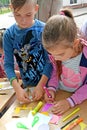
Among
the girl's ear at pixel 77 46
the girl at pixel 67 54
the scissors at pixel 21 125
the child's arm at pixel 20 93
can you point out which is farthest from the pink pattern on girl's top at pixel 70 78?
the scissors at pixel 21 125

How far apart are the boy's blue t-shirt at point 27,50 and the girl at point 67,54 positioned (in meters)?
0.13

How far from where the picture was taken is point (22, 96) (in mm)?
1197

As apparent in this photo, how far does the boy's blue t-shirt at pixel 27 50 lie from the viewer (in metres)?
1.31

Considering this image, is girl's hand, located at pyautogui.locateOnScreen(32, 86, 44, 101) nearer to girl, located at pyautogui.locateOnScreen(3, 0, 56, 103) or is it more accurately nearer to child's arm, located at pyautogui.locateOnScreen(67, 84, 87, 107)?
girl, located at pyautogui.locateOnScreen(3, 0, 56, 103)

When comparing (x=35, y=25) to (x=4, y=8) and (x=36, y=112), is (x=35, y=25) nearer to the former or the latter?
(x=36, y=112)

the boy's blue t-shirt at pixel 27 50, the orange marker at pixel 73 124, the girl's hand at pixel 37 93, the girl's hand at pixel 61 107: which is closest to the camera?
the orange marker at pixel 73 124

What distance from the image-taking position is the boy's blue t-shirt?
4.31ft

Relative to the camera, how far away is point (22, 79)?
1.43 meters

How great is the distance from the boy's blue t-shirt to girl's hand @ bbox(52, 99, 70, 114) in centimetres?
20

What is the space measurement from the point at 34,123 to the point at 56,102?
0.18m

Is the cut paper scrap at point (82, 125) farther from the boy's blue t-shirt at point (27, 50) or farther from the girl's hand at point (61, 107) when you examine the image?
the boy's blue t-shirt at point (27, 50)

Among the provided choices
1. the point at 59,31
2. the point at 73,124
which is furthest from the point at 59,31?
the point at 73,124

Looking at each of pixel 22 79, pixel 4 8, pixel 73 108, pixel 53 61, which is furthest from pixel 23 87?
pixel 4 8

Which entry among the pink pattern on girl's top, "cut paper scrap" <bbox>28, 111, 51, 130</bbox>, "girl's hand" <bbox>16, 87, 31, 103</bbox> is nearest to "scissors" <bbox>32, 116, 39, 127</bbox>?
"cut paper scrap" <bbox>28, 111, 51, 130</bbox>
